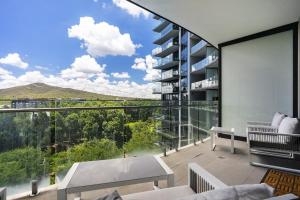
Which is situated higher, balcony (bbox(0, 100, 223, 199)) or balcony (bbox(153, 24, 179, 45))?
balcony (bbox(153, 24, 179, 45))

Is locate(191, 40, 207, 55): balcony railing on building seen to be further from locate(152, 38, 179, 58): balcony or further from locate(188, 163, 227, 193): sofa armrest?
locate(188, 163, 227, 193): sofa armrest

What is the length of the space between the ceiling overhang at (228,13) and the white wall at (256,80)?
0.41 metres

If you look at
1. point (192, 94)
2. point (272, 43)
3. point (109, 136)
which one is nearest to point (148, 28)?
point (192, 94)

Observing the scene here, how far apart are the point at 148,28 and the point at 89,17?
7575 millimetres

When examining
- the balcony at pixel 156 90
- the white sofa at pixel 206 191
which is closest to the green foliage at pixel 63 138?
the white sofa at pixel 206 191

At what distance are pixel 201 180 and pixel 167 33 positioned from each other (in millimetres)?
22112

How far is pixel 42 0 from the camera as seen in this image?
57.1 feet

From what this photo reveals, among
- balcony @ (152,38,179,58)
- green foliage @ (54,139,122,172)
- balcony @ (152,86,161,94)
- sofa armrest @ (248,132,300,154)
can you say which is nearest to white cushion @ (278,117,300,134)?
sofa armrest @ (248,132,300,154)

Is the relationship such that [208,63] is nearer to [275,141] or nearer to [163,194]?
[275,141]

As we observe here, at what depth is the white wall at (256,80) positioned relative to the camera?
4.08m

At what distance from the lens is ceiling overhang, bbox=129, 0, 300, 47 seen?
3377 millimetres

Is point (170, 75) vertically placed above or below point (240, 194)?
above

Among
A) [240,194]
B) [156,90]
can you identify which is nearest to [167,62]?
[156,90]

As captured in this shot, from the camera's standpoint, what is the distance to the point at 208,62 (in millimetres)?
12750
